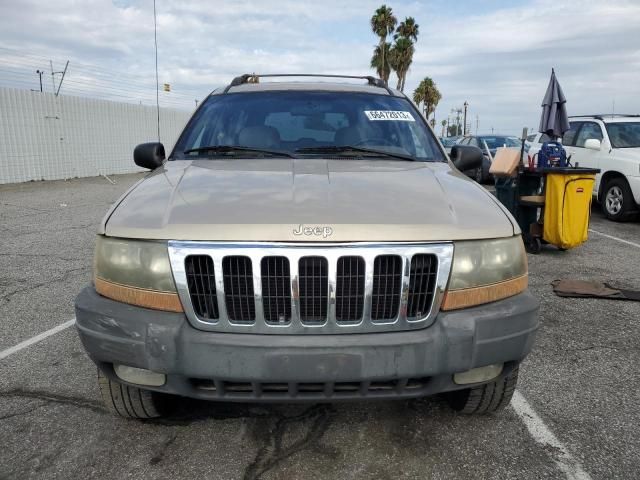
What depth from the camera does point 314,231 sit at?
201 cm

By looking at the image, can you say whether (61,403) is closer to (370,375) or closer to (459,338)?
(370,375)

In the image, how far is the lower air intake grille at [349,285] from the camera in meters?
2.01

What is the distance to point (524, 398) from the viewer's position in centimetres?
292

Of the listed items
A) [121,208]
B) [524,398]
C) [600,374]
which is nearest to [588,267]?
[600,374]

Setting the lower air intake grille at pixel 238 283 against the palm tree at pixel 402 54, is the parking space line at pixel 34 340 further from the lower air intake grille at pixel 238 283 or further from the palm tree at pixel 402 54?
the palm tree at pixel 402 54

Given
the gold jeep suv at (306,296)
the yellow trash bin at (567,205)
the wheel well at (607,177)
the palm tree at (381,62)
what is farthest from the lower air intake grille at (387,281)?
the palm tree at (381,62)

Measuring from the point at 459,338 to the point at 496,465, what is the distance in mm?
716

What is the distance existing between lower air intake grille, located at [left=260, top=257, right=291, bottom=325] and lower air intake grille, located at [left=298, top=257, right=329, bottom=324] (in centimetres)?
6

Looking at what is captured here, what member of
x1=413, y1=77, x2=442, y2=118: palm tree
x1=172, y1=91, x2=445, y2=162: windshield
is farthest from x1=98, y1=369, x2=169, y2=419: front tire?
x1=413, y1=77, x2=442, y2=118: palm tree

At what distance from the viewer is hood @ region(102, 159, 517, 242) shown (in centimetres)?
204

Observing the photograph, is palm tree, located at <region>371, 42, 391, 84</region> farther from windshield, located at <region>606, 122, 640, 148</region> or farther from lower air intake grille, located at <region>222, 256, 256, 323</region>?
lower air intake grille, located at <region>222, 256, 256, 323</region>

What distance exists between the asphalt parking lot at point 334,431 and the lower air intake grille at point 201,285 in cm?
76

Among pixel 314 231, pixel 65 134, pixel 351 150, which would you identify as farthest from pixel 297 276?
pixel 65 134

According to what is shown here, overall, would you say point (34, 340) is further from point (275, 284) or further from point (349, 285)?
point (349, 285)
